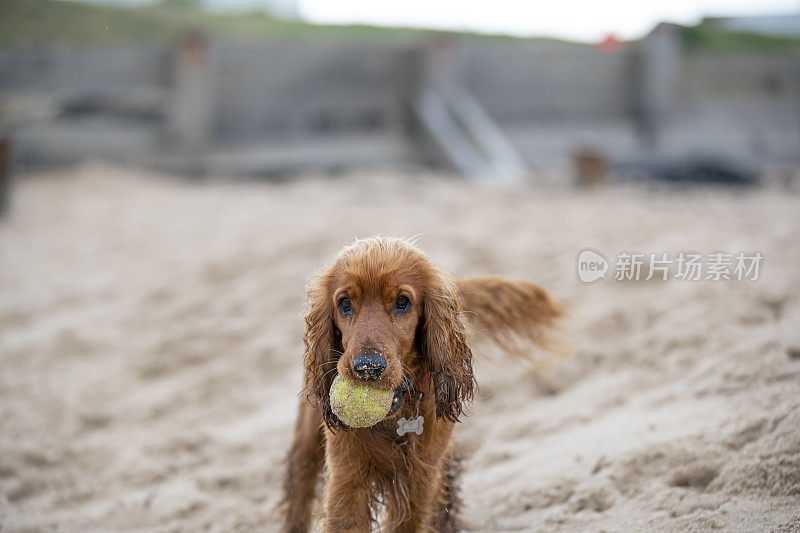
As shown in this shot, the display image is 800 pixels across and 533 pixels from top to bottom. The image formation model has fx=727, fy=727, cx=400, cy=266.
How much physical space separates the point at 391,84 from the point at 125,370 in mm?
8766

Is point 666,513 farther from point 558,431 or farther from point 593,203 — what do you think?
point 593,203

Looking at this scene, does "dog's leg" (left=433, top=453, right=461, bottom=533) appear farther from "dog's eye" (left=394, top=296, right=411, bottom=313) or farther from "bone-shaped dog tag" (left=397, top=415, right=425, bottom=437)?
"dog's eye" (left=394, top=296, right=411, bottom=313)

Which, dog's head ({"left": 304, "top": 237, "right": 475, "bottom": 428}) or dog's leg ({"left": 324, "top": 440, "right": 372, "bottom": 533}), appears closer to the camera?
dog's head ({"left": 304, "top": 237, "right": 475, "bottom": 428})

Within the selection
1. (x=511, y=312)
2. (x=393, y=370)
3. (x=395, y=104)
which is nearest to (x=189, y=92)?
(x=395, y=104)

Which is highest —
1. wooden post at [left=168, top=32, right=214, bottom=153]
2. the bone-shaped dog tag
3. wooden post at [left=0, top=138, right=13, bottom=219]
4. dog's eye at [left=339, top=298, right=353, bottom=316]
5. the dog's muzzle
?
wooden post at [left=168, top=32, right=214, bottom=153]

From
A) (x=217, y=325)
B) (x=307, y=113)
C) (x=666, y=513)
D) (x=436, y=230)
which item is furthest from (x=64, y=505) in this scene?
(x=307, y=113)

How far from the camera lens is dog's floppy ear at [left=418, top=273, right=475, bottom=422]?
256cm

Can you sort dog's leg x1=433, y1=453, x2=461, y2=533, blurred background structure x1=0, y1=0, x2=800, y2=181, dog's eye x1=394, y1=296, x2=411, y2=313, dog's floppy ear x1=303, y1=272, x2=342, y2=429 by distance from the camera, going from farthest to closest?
blurred background structure x1=0, y1=0, x2=800, y2=181
dog's leg x1=433, y1=453, x2=461, y2=533
dog's floppy ear x1=303, y1=272, x2=342, y2=429
dog's eye x1=394, y1=296, x2=411, y2=313

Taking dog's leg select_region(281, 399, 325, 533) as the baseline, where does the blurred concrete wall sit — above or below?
above

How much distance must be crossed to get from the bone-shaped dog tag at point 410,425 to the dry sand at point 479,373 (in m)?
0.79

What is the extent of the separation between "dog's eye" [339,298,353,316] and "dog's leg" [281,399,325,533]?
765 mm
